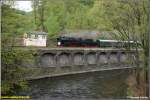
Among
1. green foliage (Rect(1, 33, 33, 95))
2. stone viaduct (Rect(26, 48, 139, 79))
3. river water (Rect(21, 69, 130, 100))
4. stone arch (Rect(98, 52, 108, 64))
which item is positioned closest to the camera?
green foliage (Rect(1, 33, 33, 95))

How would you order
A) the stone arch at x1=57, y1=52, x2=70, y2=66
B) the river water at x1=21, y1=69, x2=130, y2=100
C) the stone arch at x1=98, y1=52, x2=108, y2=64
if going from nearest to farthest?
the river water at x1=21, y1=69, x2=130, y2=100 < the stone arch at x1=57, y1=52, x2=70, y2=66 < the stone arch at x1=98, y1=52, x2=108, y2=64

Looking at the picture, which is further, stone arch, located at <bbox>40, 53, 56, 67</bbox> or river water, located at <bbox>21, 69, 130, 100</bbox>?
stone arch, located at <bbox>40, 53, 56, 67</bbox>

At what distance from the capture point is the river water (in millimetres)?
13016

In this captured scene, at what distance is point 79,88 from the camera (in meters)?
15.0

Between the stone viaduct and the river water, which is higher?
the stone viaduct

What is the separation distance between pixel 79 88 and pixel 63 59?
623cm

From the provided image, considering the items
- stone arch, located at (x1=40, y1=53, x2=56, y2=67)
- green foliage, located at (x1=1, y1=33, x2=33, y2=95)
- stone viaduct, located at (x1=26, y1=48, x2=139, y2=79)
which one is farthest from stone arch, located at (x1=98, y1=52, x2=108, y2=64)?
green foliage, located at (x1=1, y1=33, x2=33, y2=95)

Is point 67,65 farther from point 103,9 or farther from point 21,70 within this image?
point 21,70

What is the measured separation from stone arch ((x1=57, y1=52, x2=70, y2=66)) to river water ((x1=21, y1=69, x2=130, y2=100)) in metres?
1.94

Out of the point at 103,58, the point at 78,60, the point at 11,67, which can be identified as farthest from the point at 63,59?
the point at 11,67

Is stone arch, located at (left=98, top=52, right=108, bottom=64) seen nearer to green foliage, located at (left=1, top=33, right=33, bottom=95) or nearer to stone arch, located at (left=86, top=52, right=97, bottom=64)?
stone arch, located at (left=86, top=52, right=97, bottom=64)

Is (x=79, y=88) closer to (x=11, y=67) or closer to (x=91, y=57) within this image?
(x=91, y=57)

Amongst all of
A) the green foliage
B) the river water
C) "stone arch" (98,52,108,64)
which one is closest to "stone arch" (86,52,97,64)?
"stone arch" (98,52,108,64)

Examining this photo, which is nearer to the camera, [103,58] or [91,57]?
[103,58]
